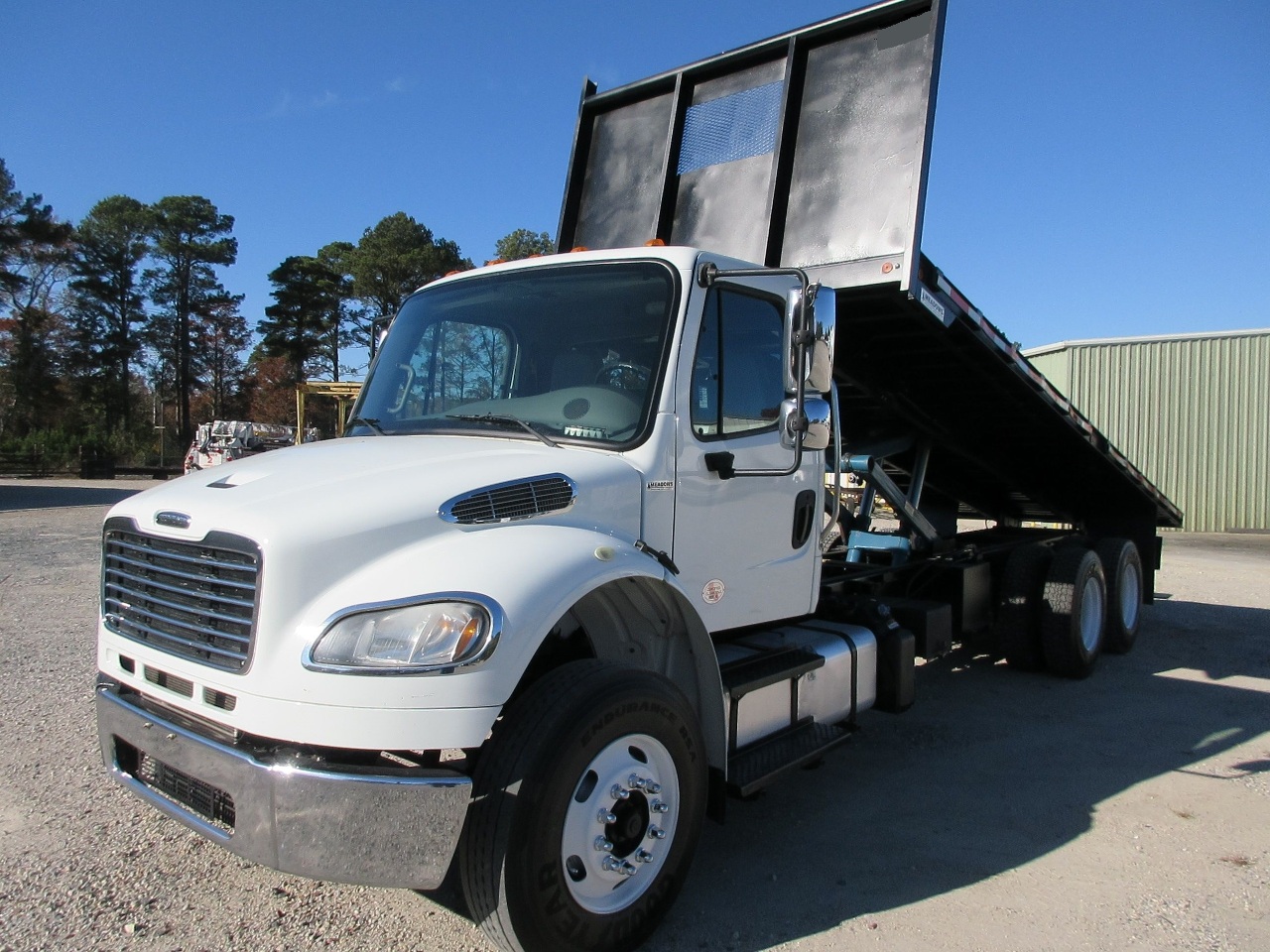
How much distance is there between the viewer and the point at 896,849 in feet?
12.9

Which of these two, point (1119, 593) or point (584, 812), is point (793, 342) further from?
point (1119, 593)

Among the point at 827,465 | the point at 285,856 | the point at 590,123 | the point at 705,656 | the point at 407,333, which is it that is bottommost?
the point at 285,856

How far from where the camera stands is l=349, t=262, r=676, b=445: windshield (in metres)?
3.54

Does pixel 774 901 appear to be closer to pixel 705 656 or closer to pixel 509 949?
pixel 705 656

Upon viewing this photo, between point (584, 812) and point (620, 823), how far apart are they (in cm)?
19

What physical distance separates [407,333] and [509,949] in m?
2.72

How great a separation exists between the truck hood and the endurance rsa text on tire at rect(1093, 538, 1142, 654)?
5.85 metres

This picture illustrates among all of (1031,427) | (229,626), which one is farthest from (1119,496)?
(229,626)

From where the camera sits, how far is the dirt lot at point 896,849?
3189 millimetres

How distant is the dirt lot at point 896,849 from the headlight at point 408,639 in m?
1.20

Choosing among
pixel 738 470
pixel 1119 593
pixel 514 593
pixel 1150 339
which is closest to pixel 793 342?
pixel 738 470

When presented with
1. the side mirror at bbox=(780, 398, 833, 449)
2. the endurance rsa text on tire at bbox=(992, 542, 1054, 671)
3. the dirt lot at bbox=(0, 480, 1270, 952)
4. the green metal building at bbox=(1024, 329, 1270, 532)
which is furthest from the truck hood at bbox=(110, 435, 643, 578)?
the green metal building at bbox=(1024, 329, 1270, 532)

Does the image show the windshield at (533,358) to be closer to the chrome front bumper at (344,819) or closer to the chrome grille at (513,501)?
the chrome grille at (513,501)

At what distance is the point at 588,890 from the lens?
9.44ft
